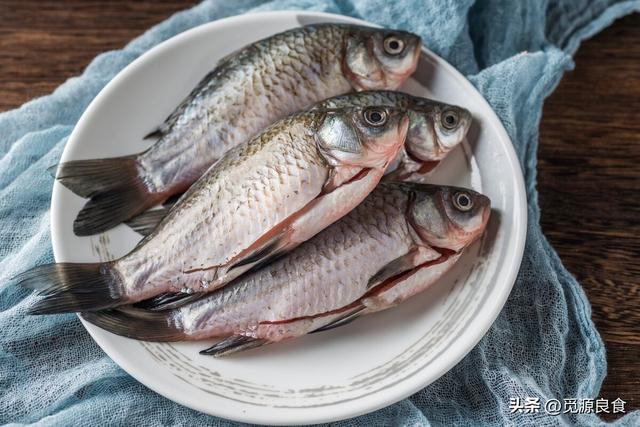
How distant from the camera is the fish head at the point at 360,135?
1.74m

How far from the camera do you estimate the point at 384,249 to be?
180 centimetres

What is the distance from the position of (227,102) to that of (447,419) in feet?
3.22

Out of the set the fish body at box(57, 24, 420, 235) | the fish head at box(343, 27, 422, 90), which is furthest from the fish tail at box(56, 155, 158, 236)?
the fish head at box(343, 27, 422, 90)

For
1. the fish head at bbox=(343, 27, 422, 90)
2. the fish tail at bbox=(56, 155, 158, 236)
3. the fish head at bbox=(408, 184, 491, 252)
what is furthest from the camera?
the fish head at bbox=(343, 27, 422, 90)

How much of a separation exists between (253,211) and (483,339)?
70 centimetres

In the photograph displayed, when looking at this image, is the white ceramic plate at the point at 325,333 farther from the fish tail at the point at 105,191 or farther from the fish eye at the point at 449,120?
the fish eye at the point at 449,120

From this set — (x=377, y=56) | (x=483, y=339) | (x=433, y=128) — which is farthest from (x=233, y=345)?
(x=377, y=56)

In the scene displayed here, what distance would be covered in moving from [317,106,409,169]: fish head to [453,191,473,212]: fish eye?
21 centimetres

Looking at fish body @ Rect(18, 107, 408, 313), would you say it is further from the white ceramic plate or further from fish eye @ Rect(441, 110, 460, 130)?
fish eye @ Rect(441, 110, 460, 130)

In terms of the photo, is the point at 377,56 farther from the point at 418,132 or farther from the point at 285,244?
the point at 285,244

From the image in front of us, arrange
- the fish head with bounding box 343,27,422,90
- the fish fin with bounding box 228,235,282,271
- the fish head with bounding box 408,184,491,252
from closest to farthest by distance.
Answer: the fish fin with bounding box 228,235,282,271 → the fish head with bounding box 408,184,491,252 → the fish head with bounding box 343,27,422,90

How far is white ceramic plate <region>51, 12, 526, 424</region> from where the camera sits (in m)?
1.76

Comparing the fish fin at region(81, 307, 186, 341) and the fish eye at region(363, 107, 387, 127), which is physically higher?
the fish eye at region(363, 107, 387, 127)

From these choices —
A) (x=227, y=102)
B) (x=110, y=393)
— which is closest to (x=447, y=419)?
(x=110, y=393)
